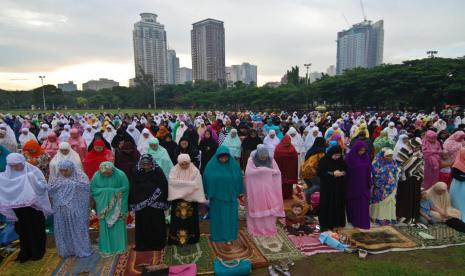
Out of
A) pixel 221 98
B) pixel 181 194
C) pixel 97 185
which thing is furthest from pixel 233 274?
pixel 221 98

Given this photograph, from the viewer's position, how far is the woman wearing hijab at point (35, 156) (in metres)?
4.73

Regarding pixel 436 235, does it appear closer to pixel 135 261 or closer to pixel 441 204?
pixel 441 204

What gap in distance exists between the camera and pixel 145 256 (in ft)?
12.7

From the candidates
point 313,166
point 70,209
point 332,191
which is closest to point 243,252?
point 332,191

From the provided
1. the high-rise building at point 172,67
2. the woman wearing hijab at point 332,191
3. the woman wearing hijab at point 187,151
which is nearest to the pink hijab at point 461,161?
the woman wearing hijab at point 332,191

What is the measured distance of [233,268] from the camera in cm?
341

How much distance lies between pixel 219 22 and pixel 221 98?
44.2 m

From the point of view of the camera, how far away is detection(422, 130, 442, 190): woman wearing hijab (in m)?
5.71

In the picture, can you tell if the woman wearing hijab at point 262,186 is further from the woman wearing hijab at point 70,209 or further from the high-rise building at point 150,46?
the high-rise building at point 150,46

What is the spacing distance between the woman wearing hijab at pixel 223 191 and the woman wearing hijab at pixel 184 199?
161 mm

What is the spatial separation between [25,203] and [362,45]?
233 ft

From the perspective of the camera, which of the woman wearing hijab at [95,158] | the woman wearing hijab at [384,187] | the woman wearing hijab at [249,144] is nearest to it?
the woman wearing hijab at [384,187]

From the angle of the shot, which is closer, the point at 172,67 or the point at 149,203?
the point at 149,203

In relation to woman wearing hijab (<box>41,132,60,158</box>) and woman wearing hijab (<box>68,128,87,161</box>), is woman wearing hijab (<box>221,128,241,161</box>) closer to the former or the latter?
woman wearing hijab (<box>68,128,87,161</box>)
